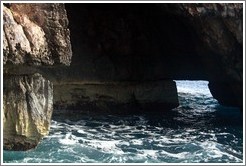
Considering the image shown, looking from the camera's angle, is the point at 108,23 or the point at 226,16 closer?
the point at 226,16

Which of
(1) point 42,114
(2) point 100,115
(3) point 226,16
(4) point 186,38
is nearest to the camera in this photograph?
(1) point 42,114

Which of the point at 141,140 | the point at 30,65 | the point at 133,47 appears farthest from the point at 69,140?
the point at 133,47

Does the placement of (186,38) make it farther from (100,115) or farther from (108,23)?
(100,115)

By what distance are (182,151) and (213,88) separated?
461 inches

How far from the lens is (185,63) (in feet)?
69.5

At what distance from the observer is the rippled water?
10.9 metres

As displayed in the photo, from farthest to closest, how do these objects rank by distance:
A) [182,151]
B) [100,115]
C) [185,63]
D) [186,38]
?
[185,63] < [186,38] < [100,115] < [182,151]

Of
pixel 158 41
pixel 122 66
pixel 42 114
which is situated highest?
pixel 158 41

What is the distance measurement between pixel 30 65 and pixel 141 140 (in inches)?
193

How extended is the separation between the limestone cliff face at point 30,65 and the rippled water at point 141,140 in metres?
0.63

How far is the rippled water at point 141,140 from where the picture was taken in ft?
35.7

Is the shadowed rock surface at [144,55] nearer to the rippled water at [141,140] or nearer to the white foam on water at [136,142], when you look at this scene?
the rippled water at [141,140]

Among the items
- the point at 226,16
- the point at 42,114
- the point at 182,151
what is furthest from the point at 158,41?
the point at 42,114

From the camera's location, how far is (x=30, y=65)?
31.8 feet
